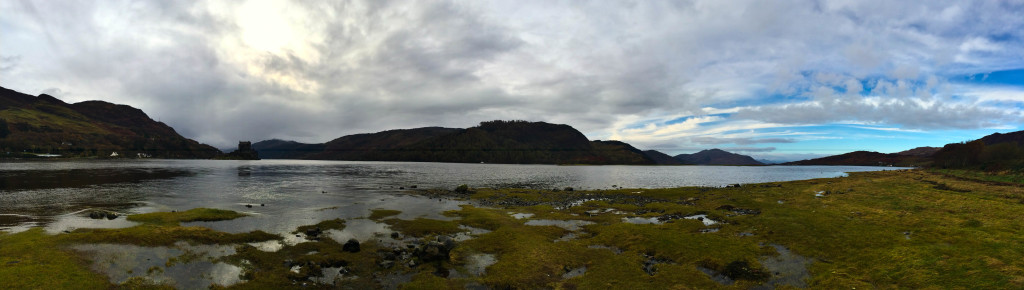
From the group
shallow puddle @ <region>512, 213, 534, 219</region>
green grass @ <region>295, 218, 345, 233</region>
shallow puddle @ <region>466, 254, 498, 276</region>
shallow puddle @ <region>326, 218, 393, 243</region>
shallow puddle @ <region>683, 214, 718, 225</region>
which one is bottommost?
shallow puddle @ <region>466, 254, 498, 276</region>

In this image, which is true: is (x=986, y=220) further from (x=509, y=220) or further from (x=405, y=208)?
(x=405, y=208)

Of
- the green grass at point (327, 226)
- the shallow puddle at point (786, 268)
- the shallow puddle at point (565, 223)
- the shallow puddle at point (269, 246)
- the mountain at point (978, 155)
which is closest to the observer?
the shallow puddle at point (786, 268)

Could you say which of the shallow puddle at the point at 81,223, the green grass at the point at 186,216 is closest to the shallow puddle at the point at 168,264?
the shallow puddle at the point at 81,223

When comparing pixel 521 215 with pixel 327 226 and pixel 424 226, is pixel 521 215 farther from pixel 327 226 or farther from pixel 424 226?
pixel 327 226

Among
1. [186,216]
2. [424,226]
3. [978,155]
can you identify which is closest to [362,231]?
[424,226]

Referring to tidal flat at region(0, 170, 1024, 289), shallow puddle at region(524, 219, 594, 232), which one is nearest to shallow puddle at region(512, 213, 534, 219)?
shallow puddle at region(524, 219, 594, 232)

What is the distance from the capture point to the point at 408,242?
30656 mm

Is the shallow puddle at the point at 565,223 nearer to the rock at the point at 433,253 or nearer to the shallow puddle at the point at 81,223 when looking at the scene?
the rock at the point at 433,253

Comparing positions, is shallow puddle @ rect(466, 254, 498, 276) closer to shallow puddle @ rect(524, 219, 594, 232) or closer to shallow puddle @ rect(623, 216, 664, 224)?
shallow puddle @ rect(524, 219, 594, 232)

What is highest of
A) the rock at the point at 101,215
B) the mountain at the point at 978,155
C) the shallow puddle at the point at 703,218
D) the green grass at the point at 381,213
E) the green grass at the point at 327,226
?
the mountain at the point at 978,155

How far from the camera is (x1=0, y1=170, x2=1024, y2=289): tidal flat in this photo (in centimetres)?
2008

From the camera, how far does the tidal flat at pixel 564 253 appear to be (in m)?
20.1

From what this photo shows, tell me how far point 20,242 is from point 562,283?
36182mm

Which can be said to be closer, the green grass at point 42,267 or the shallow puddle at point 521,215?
the green grass at point 42,267
